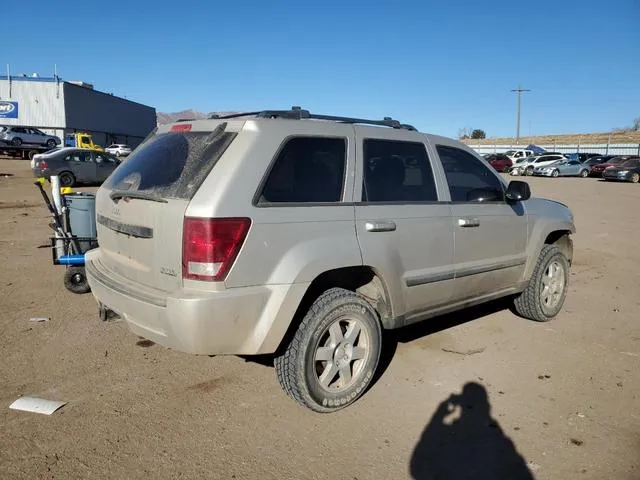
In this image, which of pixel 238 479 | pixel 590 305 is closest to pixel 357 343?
pixel 238 479

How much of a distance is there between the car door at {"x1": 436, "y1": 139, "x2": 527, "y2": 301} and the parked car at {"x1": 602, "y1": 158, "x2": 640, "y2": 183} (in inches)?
1165

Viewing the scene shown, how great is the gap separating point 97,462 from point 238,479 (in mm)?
797

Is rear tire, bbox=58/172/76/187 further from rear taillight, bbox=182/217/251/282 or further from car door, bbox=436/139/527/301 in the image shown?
rear taillight, bbox=182/217/251/282

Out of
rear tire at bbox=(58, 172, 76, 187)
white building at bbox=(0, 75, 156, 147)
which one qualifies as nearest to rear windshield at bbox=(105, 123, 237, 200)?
rear tire at bbox=(58, 172, 76, 187)

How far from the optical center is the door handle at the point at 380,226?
342cm

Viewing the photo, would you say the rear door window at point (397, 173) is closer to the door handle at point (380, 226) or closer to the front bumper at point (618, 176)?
the door handle at point (380, 226)

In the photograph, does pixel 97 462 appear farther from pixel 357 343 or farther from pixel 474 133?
pixel 474 133

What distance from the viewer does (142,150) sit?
3.67 meters

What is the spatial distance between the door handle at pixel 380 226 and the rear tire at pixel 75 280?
3.70 metres

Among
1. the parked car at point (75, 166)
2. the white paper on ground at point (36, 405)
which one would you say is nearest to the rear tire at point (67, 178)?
the parked car at point (75, 166)

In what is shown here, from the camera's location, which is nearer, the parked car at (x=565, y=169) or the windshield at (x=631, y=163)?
the windshield at (x=631, y=163)

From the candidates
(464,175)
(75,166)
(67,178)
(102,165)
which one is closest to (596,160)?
(102,165)

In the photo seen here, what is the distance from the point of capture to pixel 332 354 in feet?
11.1

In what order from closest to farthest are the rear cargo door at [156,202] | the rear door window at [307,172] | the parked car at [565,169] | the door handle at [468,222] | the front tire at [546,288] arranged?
the rear cargo door at [156,202] → the rear door window at [307,172] → the door handle at [468,222] → the front tire at [546,288] → the parked car at [565,169]
